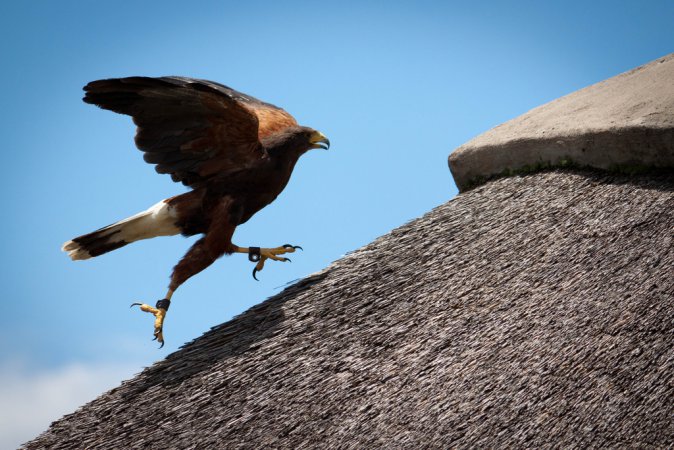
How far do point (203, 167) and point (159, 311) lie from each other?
0.84m

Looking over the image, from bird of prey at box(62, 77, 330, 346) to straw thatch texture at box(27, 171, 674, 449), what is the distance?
1.40ft

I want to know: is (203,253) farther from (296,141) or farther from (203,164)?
(296,141)

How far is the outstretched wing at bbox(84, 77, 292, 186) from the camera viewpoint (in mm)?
4637

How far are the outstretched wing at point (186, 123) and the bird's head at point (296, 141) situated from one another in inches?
4.1

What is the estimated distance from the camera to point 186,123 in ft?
15.9

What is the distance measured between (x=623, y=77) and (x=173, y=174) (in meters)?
3.02

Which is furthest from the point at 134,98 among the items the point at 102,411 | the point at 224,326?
the point at 102,411

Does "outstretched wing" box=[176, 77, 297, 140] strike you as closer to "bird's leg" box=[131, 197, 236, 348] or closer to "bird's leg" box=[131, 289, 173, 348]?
"bird's leg" box=[131, 197, 236, 348]

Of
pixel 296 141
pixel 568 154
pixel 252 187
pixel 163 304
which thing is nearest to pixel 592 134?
pixel 568 154

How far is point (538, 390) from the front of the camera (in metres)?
3.86

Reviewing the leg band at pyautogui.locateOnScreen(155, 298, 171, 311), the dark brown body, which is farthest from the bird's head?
the leg band at pyautogui.locateOnScreen(155, 298, 171, 311)

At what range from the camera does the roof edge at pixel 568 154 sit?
16.7ft

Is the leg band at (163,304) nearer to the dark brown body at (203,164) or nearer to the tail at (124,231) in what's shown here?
the dark brown body at (203,164)

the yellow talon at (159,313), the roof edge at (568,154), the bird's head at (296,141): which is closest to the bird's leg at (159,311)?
the yellow talon at (159,313)
